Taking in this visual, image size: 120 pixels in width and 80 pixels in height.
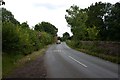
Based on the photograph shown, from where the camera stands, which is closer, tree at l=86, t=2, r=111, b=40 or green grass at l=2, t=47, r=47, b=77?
green grass at l=2, t=47, r=47, b=77

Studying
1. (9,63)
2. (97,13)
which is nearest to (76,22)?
(97,13)

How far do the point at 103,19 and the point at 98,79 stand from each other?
83.3 metres

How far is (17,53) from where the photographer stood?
31.9 m

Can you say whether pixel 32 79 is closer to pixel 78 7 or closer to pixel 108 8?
pixel 78 7

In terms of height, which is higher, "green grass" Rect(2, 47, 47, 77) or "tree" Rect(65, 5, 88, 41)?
"tree" Rect(65, 5, 88, 41)

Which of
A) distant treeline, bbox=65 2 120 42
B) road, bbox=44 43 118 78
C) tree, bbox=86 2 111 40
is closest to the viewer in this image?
road, bbox=44 43 118 78

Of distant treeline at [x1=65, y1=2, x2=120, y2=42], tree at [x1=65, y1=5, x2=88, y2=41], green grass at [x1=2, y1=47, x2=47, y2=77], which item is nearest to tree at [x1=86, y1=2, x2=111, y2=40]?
distant treeline at [x1=65, y1=2, x2=120, y2=42]

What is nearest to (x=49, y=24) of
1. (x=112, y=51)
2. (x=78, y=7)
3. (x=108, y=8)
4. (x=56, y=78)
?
(x=108, y=8)

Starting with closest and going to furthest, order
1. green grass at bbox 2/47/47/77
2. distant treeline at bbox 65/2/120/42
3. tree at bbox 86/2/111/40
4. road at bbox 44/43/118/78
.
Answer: road at bbox 44/43/118/78 < green grass at bbox 2/47/47/77 < distant treeline at bbox 65/2/120/42 < tree at bbox 86/2/111/40

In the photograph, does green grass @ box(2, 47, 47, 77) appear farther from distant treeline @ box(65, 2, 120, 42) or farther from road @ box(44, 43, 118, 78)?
distant treeline @ box(65, 2, 120, 42)

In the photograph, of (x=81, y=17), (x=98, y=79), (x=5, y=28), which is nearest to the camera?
(x=98, y=79)

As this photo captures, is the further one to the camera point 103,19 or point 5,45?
point 103,19

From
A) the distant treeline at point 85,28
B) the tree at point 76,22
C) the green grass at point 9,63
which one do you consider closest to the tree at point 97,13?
the distant treeline at point 85,28

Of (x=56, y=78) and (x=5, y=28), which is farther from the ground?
(x=5, y=28)
